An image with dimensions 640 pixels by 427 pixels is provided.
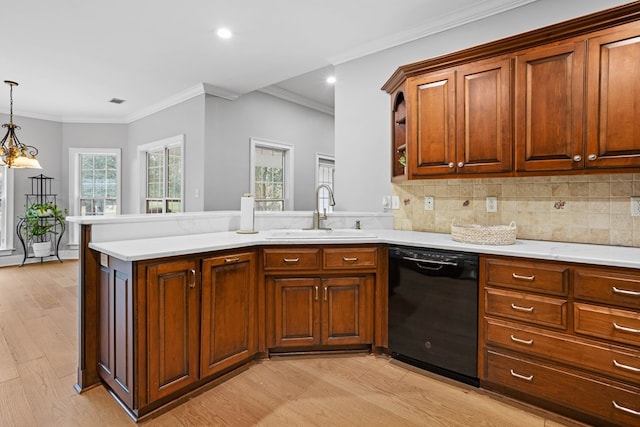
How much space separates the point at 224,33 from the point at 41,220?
521cm

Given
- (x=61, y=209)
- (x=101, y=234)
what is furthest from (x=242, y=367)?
(x=61, y=209)

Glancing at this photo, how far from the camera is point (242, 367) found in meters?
2.39

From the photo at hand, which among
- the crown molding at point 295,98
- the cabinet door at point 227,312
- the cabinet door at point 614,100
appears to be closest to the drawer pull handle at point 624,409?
the cabinet door at point 614,100

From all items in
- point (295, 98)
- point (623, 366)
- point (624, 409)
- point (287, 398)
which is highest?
point (295, 98)

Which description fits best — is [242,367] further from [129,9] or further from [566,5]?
[566,5]

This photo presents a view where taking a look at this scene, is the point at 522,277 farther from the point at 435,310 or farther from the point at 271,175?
the point at 271,175

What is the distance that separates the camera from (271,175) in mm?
5320

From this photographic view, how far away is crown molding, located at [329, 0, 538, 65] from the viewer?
2557mm

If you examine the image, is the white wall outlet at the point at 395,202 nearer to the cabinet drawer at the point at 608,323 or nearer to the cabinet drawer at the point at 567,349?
the cabinet drawer at the point at 567,349

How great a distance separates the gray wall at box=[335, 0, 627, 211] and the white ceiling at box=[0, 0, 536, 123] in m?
0.09

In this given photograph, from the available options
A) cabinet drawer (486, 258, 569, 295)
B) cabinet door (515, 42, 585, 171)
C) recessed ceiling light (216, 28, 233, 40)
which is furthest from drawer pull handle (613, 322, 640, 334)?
recessed ceiling light (216, 28, 233, 40)

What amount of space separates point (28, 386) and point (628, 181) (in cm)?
396

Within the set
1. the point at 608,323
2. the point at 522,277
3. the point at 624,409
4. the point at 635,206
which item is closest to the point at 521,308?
the point at 522,277

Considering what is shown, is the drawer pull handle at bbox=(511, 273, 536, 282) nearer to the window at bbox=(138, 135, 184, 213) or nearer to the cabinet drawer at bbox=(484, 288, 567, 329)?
the cabinet drawer at bbox=(484, 288, 567, 329)
